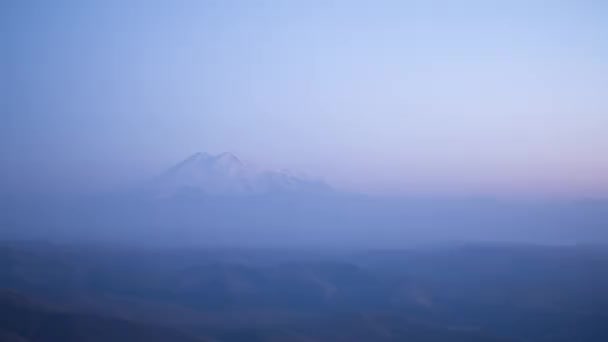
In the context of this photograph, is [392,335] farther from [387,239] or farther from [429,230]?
[429,230]

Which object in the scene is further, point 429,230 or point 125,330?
point 429,230

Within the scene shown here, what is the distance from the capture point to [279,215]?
111562 millimetres

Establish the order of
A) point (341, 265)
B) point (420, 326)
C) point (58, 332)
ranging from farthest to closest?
point (341, 265) < point (420, 326) < point (58, 332)

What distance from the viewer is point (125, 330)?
22.4 meters

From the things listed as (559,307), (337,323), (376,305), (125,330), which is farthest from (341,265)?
(125,330)

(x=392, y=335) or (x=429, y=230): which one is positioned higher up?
(x=429, y=230)

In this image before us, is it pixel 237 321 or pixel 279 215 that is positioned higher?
pixel 279 215

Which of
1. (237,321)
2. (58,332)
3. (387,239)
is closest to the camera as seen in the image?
(58,332)

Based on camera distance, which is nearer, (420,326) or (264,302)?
(420,326)

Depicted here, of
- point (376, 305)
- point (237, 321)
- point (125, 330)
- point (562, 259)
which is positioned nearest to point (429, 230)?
point (562, 259)

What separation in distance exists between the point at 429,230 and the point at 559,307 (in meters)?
68.4

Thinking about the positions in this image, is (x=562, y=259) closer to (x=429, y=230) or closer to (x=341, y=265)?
(x=341, y=265)

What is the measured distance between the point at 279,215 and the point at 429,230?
24.7 meters

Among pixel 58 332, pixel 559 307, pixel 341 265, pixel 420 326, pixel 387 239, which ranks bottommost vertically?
pixel 58 332
